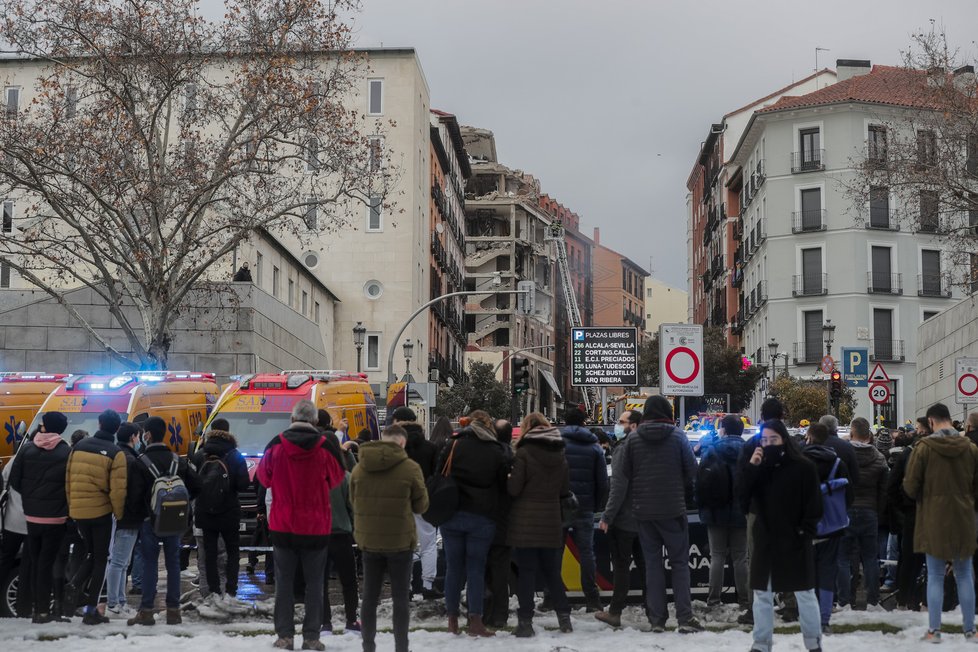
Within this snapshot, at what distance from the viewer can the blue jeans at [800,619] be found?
30.1ft

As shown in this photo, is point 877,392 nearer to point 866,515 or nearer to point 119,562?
point 866,515

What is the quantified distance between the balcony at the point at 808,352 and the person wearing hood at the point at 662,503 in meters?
53.2

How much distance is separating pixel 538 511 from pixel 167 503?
3266mm

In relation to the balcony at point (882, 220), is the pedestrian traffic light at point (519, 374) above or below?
below

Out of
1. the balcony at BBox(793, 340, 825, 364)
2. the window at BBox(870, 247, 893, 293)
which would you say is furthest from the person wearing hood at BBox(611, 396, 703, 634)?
the window at BBox(870, 247, 893, 293)

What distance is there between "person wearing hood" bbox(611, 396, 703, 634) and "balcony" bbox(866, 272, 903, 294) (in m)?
53.2

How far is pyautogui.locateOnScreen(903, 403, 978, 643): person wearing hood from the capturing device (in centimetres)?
1027

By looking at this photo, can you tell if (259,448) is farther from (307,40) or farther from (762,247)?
(762,247)

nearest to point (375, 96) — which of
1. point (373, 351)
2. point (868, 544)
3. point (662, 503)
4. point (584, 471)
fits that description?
point (373, 351)

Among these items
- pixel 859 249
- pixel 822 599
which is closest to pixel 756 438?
pixel 822 599

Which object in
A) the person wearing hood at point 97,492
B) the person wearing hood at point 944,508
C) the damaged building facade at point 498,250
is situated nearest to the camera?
the person wearing hood at point 944,508

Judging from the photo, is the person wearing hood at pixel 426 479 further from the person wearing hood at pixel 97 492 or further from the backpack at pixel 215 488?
the person wearing hood at pixel 97 492

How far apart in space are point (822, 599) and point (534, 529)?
2509mm

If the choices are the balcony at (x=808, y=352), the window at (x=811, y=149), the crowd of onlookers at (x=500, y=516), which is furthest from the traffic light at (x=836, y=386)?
the window at (x=811, y=149)
